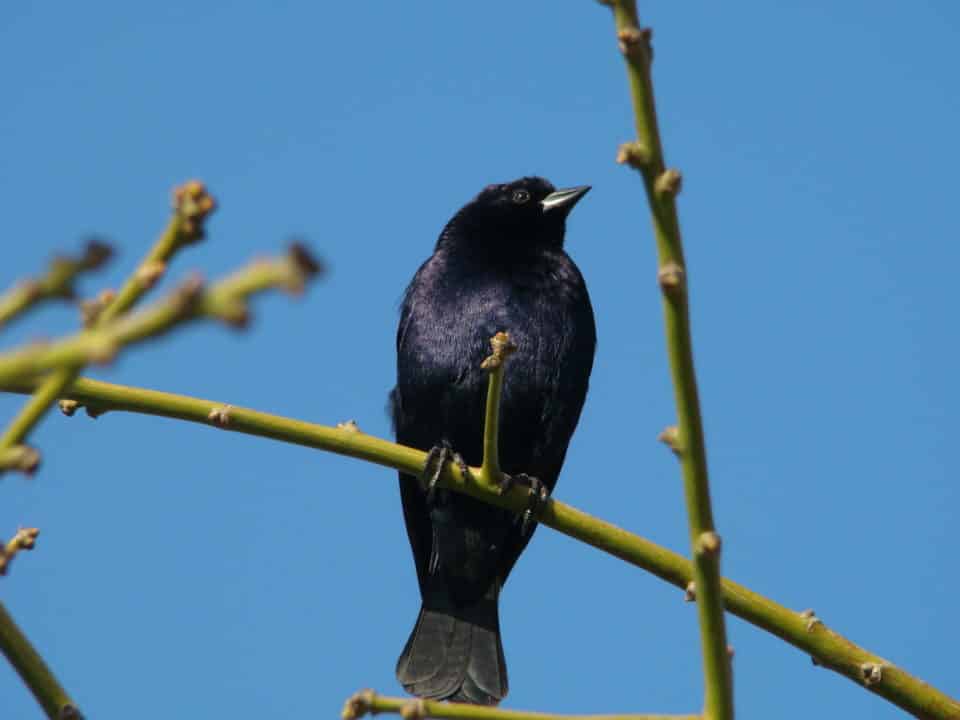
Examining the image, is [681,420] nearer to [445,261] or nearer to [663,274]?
[663,274]

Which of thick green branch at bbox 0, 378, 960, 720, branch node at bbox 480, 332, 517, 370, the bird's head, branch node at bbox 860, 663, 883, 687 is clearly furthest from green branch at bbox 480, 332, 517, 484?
the bird's head

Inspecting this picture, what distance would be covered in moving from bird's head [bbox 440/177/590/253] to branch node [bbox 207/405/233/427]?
330 centimetres

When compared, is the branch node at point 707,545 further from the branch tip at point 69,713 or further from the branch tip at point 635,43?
the branch tip at point 69,713

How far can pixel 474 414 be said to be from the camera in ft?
16.8

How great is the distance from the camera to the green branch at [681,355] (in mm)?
1746

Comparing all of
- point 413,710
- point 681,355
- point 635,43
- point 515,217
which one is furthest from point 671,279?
point 515,217

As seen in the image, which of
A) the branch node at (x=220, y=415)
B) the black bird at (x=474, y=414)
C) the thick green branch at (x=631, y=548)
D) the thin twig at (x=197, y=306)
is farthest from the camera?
the black bird at (x=474, y=414)

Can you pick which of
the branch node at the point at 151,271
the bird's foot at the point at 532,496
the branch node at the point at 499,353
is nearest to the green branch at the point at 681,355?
the branch node at the point at 499,353

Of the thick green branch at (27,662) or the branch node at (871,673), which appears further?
the branch node at (871,673)

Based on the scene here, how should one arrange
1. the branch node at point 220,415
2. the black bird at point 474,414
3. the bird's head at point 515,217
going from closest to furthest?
the branch node at point 220,415
the black bird at point 474,414
the bird's head at point 515,217

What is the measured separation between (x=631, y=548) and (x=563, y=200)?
12.2 feet

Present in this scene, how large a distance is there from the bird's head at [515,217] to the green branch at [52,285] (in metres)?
4.87

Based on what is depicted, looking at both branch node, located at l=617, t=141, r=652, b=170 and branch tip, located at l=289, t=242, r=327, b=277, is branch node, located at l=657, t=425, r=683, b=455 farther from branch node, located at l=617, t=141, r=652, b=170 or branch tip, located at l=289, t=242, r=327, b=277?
branch tip, located at l=289, t=242, r=327, b=277

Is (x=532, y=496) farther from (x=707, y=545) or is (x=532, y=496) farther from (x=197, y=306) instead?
(x=197, y=306)
